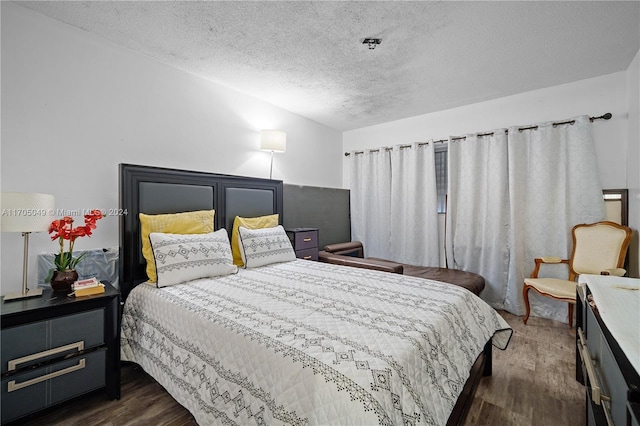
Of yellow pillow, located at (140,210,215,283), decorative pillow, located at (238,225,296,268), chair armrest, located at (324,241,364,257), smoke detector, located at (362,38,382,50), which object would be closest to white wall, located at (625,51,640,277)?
smoke detector, located at (362,38,382,50)

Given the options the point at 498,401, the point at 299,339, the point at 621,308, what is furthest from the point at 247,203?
the point at 621,308

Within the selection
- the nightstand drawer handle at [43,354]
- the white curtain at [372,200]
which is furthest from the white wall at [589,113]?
the nightstand drawer handle at [43,354]

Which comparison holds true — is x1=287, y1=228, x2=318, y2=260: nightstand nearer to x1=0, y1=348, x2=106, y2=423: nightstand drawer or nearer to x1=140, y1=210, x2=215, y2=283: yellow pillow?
x1=140, y1=210, x2=215, y2=283: yellow pillow

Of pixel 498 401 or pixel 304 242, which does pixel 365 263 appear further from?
pixel 498 401

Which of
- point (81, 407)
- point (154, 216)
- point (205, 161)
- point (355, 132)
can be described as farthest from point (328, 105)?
point (81, 407)

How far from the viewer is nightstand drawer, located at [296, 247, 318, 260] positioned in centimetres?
327

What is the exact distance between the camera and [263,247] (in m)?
2.66

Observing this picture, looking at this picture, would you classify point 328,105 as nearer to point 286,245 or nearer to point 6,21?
point 286,245

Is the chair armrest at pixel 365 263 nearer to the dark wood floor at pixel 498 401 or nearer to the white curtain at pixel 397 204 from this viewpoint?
the white curtain at pixel 397 204

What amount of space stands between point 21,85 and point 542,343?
4508 millimetres

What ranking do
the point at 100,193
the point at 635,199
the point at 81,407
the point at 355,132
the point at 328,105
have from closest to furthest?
1. the point at 81,407
2. the point at 100,193
3. the point at 635,199
4. the point at 328,105
5. the point at 355,132

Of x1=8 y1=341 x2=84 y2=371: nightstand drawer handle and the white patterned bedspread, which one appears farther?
x1=8 y1=341 x2=84 y2=371: nightstand drawer handle

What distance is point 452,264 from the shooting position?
12.2 feet

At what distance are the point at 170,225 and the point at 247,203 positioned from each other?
34.9 inches
